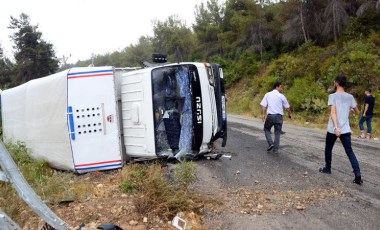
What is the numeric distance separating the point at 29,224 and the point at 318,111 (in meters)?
16.1

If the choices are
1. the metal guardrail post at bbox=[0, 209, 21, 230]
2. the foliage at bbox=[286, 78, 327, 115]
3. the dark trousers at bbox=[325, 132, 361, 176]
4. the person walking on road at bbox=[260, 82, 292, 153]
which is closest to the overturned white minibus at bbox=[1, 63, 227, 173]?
the person walking on road at bbox=[260, 82, 292, 153]

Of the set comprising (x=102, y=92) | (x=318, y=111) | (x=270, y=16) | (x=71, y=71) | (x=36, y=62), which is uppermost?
(x=270, y=16)

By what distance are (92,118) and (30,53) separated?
142ft

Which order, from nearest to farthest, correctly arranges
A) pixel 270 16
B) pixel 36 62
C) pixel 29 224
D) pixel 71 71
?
pixel 29 224
pixel 71 71
pixel 270 16
pixel 36 62

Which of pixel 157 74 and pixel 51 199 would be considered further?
pixel 157 74

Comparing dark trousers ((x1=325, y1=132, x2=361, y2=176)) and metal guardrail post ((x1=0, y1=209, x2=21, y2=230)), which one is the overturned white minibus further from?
metal guardrail post ((x1=0, y1=209, x2=21, y2=230))

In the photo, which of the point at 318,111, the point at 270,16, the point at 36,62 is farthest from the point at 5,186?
the point at 36,62

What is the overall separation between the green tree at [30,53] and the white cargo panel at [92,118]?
42.1 m

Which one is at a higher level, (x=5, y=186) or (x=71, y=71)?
(x=71, y=71)

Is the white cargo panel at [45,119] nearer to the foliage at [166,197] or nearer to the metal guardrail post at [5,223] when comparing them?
the foliage at [166,197]

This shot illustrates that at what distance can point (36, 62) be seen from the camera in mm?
45062

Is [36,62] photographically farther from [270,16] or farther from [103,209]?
[103,209]

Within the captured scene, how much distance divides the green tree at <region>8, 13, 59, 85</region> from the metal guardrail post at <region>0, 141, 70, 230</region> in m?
46.2

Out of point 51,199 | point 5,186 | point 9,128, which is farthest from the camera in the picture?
point 9,128
